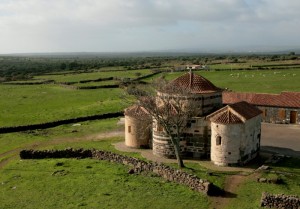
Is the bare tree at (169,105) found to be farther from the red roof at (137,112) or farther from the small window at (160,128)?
the red roof at (137,112)

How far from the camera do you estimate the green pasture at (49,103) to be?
56.8 meters

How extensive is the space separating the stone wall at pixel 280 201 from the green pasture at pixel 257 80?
51.6 meters

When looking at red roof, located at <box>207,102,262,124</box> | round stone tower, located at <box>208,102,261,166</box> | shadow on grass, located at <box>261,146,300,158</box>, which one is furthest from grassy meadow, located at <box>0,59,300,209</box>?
red roof, located at <box>207,102,262,124</box>

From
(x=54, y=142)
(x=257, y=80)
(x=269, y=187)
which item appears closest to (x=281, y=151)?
(x=269, y=187)

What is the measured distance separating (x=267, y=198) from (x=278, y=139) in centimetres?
1841

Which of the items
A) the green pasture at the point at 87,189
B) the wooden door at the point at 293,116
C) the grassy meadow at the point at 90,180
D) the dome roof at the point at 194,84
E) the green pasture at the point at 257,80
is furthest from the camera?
the green pasture at the point at 257,80

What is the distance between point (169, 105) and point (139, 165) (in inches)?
229

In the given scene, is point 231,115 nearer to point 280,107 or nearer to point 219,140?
point 219,140

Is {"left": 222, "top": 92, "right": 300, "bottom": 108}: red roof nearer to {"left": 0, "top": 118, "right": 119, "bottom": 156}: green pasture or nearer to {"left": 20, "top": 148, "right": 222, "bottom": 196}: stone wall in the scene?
{"left": 0, "top": 118, "right": 119, "bottom": 156}: green pasture

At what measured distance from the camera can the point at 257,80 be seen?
88438 millimetres

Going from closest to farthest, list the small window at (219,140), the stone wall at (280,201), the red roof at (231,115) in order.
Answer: the stone wall at (280,201)
the red roof at (231,115)
the small window at (219,140)

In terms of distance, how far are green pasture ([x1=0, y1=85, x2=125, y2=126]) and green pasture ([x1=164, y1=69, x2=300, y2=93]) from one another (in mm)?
24767

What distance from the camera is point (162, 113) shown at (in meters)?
32.1

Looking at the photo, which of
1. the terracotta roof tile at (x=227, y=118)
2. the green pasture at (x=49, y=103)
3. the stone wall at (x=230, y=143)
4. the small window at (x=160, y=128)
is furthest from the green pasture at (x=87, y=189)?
the green pasture at (x=49, y=103)
